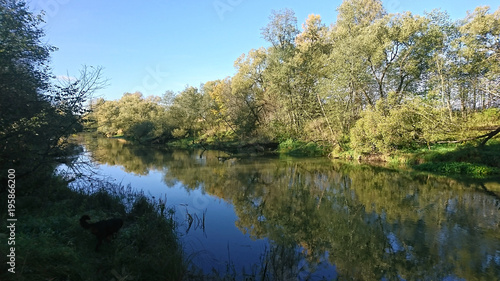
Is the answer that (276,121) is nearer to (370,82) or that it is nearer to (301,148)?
(301,148)

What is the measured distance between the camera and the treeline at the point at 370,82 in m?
16.7

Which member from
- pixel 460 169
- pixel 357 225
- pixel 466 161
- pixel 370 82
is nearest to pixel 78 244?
pixel 357 225

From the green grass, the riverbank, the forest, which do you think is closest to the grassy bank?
the forest

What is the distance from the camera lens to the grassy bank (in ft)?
12.6

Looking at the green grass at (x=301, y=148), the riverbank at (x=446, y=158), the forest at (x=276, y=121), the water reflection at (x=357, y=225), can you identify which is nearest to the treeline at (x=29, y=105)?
the forest at (x=276, y=121)

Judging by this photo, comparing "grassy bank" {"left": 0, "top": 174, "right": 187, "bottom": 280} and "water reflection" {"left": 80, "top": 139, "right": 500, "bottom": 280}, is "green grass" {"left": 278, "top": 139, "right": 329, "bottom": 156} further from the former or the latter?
"grassy bank" {"left": 0, "top": 174, "right": 187, "bottom": 280}

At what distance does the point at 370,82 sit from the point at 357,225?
20011 millimetres

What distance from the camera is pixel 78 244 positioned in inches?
195

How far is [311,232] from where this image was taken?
7785 mm

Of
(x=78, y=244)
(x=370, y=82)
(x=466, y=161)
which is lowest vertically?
(x=78, y=244)

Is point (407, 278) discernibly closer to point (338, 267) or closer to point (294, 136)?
point (338, 267)

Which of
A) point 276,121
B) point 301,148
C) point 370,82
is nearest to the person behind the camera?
point 370,82

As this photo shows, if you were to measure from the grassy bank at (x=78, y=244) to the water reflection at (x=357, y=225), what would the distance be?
5.38 feet

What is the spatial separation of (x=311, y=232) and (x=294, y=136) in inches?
995
